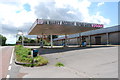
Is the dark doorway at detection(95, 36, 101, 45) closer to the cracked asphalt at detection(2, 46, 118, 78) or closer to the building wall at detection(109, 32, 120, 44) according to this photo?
the building wall at detection(109, 32, 120, 44)

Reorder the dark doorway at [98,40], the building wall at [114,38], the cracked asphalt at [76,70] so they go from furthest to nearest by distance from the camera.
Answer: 1. the dark doorway at [98,40]
2. the building wall at [114,38]
3. the cracked asphalt at [76,70]

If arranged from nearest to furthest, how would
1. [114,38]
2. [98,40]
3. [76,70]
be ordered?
[76,70] < [114,38] < [98,40]

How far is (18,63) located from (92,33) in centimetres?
3733

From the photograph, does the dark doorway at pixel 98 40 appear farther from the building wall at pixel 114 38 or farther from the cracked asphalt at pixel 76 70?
the cracked asphalt at pixel 76 70

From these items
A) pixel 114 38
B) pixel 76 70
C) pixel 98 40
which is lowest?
pixel 76 70

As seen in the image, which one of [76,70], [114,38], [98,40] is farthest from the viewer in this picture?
[98,40]

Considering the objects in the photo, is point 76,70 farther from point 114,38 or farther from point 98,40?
point 98,40

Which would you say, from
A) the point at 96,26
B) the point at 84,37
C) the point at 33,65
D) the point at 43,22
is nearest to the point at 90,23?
the point at 96,26

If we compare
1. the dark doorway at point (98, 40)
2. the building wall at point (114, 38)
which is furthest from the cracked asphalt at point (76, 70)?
the dark doorway at point (98, 40)

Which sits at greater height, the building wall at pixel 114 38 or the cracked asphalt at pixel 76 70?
the building wall at pixel 114 38

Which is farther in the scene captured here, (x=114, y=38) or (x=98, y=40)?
(x=98, y=40)

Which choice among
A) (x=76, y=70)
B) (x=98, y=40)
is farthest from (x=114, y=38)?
(x=76, y=70)

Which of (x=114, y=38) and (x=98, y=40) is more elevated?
(x=114, y=38)

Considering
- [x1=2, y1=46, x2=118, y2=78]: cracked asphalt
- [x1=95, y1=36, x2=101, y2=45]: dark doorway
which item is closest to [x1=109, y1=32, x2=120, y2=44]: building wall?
[x1=95, y1=36, x2=101, y2=45]: dark doorway
